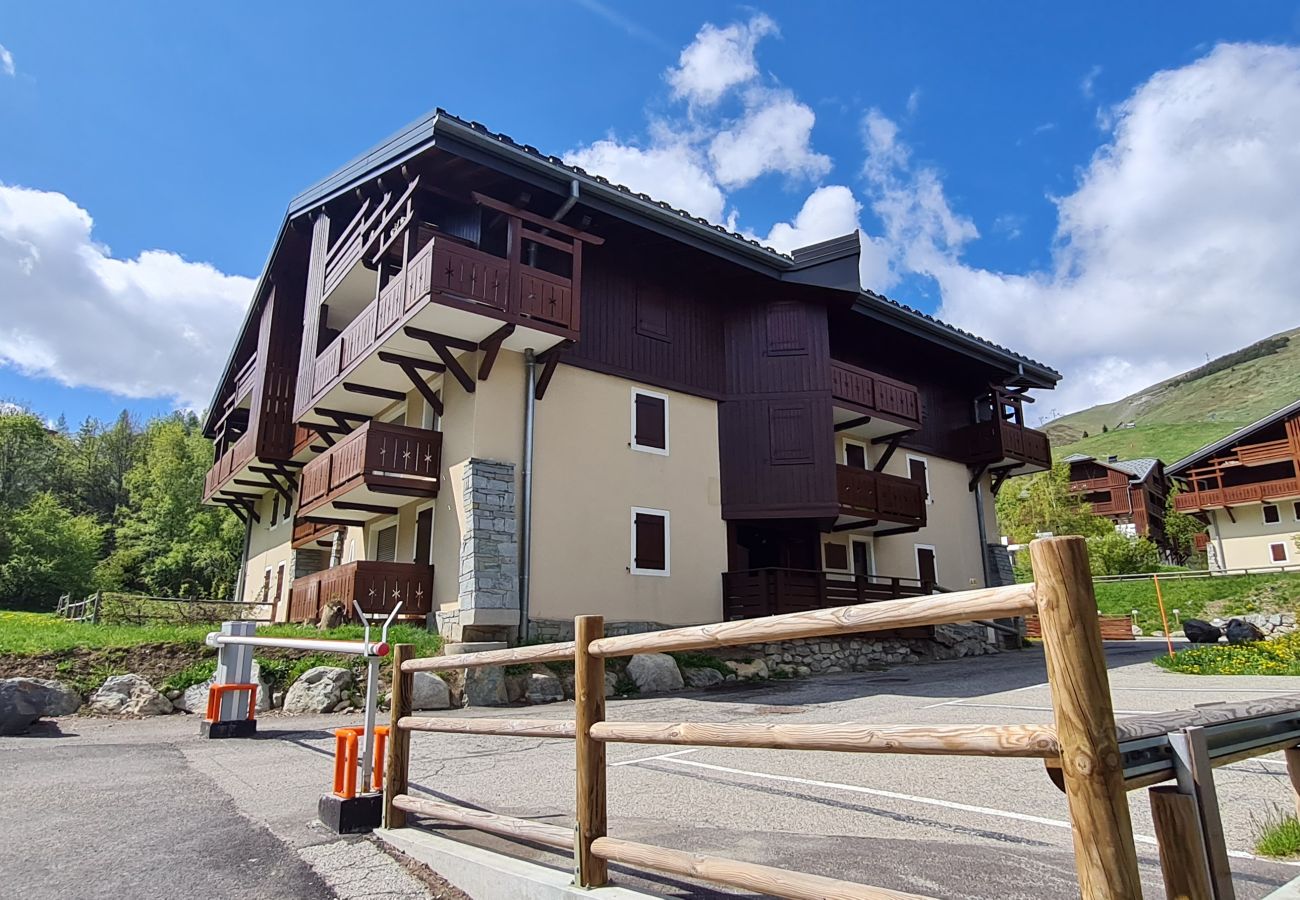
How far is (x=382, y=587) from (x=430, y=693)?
362 cm

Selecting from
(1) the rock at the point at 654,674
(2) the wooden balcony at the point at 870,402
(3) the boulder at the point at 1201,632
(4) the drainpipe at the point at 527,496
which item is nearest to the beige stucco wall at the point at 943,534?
(2) the wooden balcony at the point at 870,402

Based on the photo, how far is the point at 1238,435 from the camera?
41.4m

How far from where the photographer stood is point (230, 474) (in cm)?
2459

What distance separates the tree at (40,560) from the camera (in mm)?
38375

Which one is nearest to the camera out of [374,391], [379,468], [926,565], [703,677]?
[379,468]

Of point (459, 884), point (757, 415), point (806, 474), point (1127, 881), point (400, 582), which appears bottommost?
point (459, 884)

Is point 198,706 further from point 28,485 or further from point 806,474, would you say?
point 28,485

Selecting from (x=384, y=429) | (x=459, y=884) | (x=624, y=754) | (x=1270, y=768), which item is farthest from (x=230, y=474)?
(x=1270, y=768)

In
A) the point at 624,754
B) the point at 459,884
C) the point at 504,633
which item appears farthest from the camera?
the point at 504,633

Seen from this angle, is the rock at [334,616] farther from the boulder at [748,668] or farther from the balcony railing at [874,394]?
the balcony railing at [874,394]

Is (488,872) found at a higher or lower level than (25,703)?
lower

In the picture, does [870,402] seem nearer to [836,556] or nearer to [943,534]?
[836,556]

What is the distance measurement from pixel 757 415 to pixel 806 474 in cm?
188

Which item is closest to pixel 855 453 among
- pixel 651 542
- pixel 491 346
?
pixel 651 542
